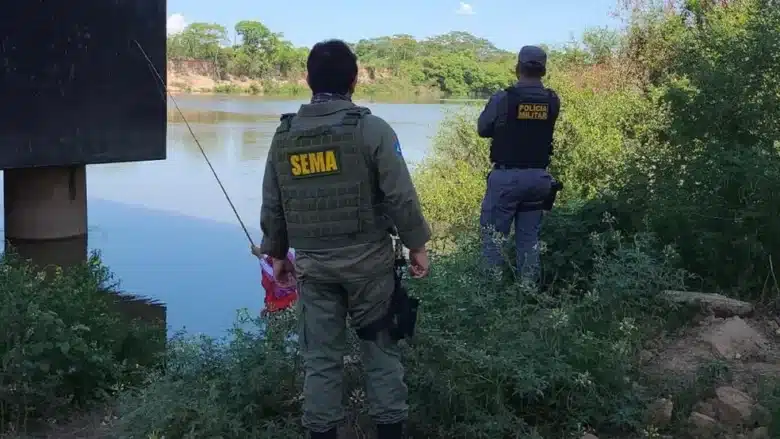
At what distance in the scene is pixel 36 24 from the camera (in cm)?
978

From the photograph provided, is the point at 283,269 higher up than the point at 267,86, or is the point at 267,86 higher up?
the point at 283,269

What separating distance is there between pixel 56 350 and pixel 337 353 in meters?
1.72

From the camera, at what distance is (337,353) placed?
2.96 meters

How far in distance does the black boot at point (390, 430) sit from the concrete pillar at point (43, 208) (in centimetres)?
870

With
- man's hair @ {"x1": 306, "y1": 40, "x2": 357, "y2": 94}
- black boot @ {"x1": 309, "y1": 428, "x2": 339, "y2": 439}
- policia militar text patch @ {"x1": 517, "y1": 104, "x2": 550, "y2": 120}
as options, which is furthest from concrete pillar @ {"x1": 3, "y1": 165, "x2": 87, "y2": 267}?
man's hair @ {"x1": 306, "y1": 40, "x2": 357, "y2": 94}

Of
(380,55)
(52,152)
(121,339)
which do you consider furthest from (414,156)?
(380,55)

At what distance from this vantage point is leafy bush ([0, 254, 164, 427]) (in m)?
3.72

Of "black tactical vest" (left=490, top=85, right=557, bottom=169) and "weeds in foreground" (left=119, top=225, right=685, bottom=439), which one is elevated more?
"black tactical vest" (left=490, top=85, right=557, bottom=169)

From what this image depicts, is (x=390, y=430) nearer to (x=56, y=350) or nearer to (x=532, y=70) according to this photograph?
(x=56, y=350)

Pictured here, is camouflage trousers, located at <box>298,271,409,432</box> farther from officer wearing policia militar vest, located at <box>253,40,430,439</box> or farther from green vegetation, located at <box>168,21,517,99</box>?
green vegetation, located at <box>168,21,517,99</box>

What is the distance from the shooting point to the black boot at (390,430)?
297cm

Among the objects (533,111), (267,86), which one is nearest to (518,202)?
(533,111)

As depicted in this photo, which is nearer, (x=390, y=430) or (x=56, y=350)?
(x=390, y=430)

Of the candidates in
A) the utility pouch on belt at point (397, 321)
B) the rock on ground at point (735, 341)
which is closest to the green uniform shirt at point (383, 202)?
the utility pouch on belt at point (397, 321)
